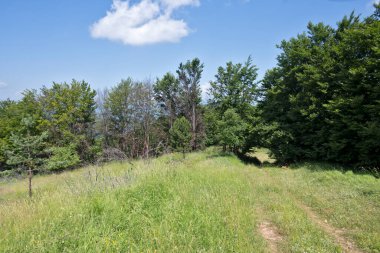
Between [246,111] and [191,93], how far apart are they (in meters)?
16.9

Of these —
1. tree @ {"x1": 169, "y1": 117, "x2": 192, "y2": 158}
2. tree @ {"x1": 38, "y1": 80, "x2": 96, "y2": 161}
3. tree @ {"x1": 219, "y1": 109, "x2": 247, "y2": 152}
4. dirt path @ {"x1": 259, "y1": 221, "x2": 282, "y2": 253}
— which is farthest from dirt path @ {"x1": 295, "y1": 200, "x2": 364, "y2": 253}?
tree @ {"x1": 38, "y1": 80, "x2": 96, "y2": 161}

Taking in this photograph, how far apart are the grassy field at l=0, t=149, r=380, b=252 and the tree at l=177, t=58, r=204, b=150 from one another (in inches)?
1236

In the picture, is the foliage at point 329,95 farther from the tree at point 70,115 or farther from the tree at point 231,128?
the tree at point 70,115

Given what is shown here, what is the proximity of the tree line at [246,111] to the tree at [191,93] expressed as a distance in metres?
0.17

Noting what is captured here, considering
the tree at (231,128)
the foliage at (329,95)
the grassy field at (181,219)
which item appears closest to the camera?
the grassy field at (181,219)

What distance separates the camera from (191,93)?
40.1 meters

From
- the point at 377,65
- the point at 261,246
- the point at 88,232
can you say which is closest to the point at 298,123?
the point at 377,65

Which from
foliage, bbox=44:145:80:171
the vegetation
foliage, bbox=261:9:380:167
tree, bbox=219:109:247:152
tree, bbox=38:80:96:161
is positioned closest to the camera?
the vegetation

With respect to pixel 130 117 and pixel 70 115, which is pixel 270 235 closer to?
pixel 130 117

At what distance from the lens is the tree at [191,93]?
128ft

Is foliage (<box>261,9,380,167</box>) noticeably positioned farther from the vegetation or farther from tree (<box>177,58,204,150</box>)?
tree (<box>177,58,204,150</box>)

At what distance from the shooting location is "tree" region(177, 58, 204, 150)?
39.0 m

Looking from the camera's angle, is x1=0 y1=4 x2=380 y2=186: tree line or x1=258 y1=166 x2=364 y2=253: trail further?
x1=0 y1=4 x2=380 y2=186: tree line

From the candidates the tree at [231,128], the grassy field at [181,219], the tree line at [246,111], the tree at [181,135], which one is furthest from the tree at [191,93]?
the grassy field at [181,219]
